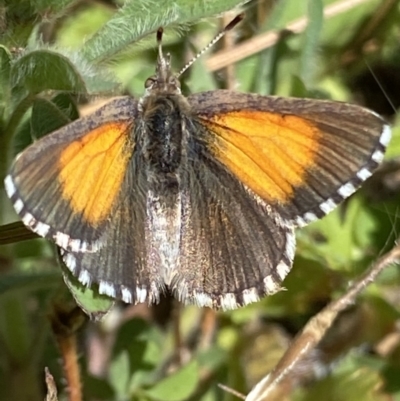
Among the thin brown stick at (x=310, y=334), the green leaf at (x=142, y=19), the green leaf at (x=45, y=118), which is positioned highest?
the green leaf at (x=142, y=19)

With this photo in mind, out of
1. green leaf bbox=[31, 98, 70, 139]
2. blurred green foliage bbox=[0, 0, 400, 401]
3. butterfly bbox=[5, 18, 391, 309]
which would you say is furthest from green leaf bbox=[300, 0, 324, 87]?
green leaf bbox=[31, 98, 70, 139]

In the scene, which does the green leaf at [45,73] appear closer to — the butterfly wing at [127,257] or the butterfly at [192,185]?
the butterfly at [192,185]

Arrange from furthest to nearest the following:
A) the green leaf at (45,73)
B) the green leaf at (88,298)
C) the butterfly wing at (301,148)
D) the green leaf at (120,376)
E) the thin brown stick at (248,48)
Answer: the thin brown stick at (248,48) → the green leaf at (120,376) → the butterfly wing at (301,148) → the green leaf at (88,298) → the green leaf at (45,73)

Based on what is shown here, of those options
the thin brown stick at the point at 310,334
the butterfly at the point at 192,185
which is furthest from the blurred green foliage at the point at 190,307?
the thin brown stick at the point at 310,334

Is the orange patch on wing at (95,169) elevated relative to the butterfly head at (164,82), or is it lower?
lower

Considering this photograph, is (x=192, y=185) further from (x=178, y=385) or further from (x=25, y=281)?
(x=178, y=385)

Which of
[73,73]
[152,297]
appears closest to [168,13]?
[73,73]

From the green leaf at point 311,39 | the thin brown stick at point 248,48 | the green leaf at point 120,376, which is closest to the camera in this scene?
→ the green leaf at point 311,39
